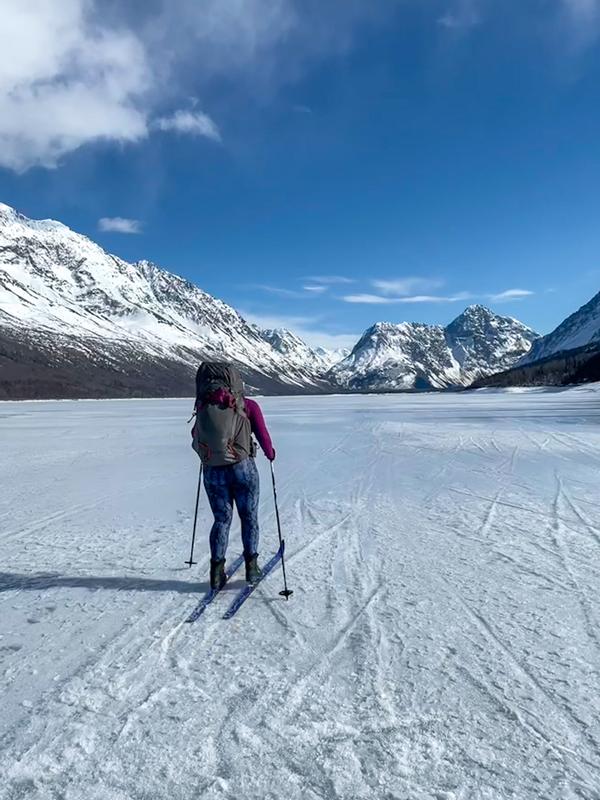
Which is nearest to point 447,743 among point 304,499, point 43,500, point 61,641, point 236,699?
point 236,699

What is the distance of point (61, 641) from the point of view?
4773 millimetres

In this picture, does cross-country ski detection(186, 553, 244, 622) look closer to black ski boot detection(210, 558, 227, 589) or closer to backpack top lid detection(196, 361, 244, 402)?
black ski boot detection(210, 558, 227, 589)

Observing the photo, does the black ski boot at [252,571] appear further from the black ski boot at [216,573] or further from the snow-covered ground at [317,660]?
the black ski boot at [216,573]

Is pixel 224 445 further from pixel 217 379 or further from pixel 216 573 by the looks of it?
pixel 216 573

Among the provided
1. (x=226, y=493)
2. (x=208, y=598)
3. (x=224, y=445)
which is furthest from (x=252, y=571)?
(x=224, y=445)

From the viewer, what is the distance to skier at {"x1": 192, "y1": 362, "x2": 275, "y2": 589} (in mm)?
5684

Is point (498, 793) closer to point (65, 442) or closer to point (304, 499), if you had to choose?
point (304, 499)

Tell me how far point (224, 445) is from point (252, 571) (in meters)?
1.57

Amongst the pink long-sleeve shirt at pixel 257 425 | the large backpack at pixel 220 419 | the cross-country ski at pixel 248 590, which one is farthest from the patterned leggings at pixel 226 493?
the cross-country ski at pixel 248 590

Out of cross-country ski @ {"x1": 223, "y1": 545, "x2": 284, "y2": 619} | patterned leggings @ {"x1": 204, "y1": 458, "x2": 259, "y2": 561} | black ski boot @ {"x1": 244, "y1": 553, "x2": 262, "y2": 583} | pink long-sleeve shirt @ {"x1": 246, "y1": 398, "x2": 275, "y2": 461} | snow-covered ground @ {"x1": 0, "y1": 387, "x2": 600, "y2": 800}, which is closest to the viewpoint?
snow-covered ground @ {"x1": 0, "y1": 387, "x2": 600, "y2": 800}

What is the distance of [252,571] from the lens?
6.15 meters

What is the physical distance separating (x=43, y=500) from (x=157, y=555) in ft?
16.2

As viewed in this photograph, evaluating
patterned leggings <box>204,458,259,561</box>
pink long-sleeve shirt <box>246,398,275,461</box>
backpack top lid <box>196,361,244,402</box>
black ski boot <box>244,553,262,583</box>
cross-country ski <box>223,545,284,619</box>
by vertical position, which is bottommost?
cross-country ski <box>223,545,284,619</box>

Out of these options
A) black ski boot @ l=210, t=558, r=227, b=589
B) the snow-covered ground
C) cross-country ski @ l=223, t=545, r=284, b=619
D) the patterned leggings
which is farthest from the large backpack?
the snow-covered ground
